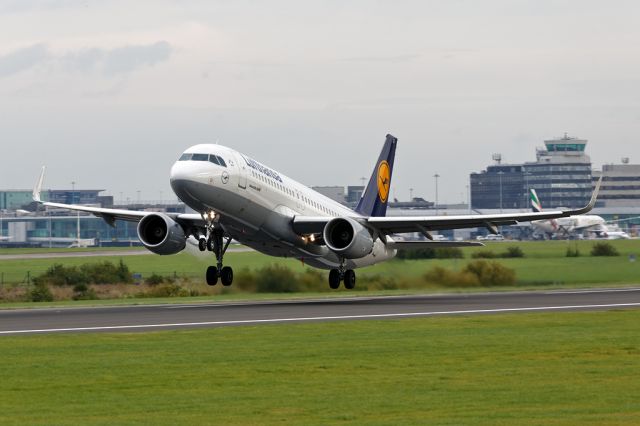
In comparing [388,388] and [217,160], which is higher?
[217,160]

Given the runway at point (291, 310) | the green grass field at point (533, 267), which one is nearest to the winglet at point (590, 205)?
the runway at point (291, 310)

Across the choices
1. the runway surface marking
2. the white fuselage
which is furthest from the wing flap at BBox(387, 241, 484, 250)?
the runway surface marking

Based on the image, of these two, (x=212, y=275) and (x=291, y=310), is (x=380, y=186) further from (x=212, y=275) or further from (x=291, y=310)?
(x=291, y=310)

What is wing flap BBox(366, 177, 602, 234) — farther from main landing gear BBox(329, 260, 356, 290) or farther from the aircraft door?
the aircraft door

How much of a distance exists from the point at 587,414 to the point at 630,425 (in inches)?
45.3

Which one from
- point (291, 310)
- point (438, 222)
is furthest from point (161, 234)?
point (438, 222)

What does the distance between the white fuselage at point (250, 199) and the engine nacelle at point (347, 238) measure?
159 cm

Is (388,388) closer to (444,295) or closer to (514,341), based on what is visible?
(514,341)

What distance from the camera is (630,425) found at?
1658cm

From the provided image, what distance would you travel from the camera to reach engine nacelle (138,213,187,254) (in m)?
46.3

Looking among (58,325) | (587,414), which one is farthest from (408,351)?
(58,325)

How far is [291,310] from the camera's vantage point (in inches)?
1635

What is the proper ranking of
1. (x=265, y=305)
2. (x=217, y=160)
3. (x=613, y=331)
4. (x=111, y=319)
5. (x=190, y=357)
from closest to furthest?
(x=190, y=357) → (x=613, y=331) → (x=111, y=319) → (x=217, y=160) → (x=265, y=305)

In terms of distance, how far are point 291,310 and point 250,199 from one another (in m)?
5.04
